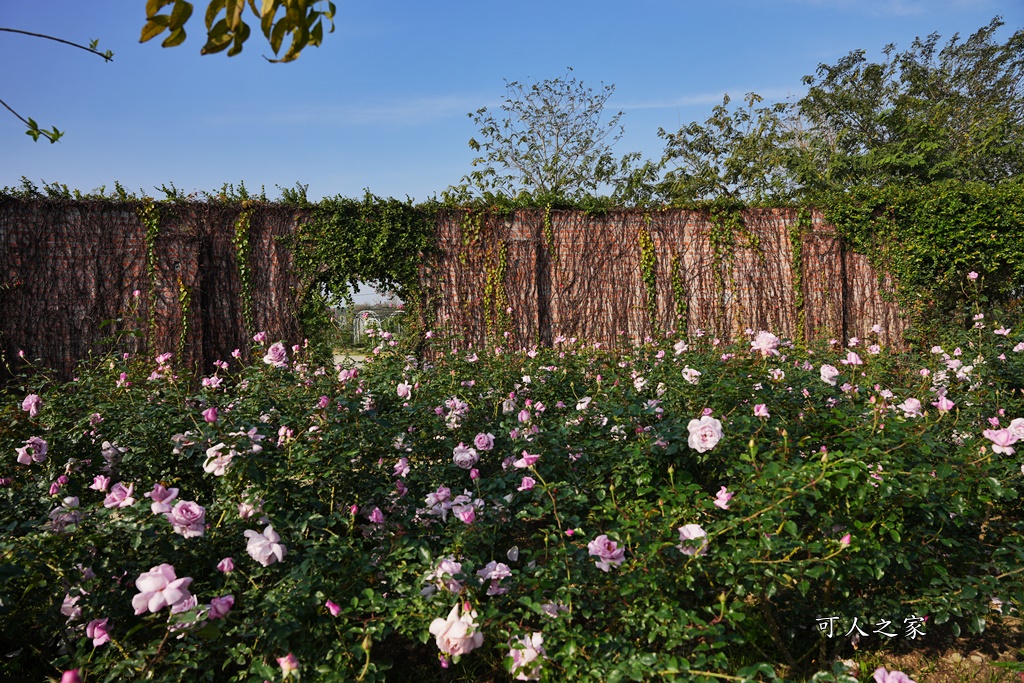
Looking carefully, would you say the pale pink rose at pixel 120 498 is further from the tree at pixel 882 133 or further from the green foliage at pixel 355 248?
the tree at pixel 882 133

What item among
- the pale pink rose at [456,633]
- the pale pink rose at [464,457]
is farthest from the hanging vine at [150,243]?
the pale pink rose at [456,633]

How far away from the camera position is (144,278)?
743 centimetres

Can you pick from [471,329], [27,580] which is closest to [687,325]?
[471,329]

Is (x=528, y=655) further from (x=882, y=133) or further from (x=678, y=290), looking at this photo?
(x=882, y=133)

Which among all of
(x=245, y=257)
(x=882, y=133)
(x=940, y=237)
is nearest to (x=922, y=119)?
(x=882, y=133)

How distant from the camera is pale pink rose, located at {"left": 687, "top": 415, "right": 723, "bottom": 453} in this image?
188 cm

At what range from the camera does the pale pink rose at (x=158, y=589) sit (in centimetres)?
143

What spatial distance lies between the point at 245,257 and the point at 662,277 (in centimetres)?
508

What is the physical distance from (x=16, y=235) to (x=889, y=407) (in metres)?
8.39

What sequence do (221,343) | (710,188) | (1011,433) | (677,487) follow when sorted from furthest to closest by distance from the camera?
(710,188)
(221,343)
(1011,433)
(677,487)

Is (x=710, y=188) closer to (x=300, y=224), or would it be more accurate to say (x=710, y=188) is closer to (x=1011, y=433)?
(x=300, y=224)

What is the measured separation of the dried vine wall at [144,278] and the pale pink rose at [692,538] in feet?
22.4

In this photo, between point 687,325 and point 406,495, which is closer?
point 406,495

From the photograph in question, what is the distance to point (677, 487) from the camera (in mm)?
2033
